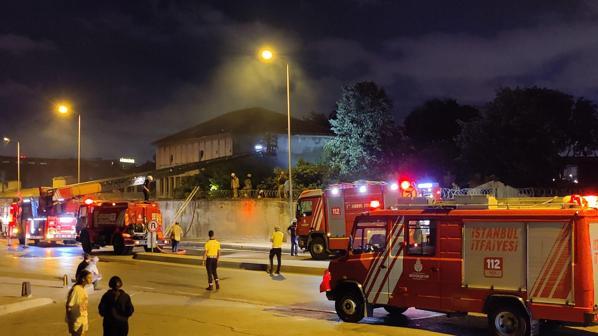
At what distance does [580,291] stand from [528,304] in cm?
82

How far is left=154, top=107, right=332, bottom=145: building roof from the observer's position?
56.9m

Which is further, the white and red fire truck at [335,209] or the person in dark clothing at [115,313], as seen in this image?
the white and red fire truck at [335,209]

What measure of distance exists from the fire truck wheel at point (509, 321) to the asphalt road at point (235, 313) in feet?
2.32

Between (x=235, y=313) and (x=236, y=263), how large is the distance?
36.3 feet

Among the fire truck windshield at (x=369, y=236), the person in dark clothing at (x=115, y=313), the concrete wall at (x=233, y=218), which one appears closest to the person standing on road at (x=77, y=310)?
the person in dark clothing at (x=115, y=313)

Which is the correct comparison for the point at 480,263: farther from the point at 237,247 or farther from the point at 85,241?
the point at 85,241

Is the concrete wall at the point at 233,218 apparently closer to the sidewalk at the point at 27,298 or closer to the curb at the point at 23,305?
the sidewalk at the point at 27,298

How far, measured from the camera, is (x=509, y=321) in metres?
10.4

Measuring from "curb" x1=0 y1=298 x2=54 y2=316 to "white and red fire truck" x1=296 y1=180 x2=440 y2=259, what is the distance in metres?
13.2

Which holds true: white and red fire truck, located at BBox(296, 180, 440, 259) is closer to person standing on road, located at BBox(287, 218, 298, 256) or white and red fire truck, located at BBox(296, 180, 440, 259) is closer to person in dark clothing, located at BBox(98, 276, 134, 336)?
person standing on road, located at BBox(287, 218, 298, 256)

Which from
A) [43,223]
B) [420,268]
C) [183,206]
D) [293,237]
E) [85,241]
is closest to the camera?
[420,268]

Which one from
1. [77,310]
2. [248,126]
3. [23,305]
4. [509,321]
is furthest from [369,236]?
[248,126]

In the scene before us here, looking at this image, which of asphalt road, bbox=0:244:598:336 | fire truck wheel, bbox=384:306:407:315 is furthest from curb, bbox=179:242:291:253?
fire truck wheel, bbox=384:306:407:315

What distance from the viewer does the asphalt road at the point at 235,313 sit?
11.4 meters
